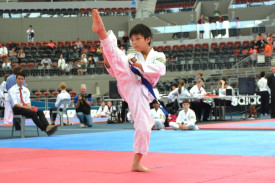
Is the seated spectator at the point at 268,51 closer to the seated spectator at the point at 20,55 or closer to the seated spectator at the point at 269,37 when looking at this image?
the seated spectator at the point at 269,37

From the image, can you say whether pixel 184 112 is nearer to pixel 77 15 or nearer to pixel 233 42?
pixel 233 42

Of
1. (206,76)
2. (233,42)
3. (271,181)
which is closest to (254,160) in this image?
(271,181)

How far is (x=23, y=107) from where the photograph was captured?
1141cm

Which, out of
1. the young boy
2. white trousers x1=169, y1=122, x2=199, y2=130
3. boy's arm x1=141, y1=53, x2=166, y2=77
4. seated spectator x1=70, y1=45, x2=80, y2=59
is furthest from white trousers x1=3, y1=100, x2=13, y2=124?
seated spectator x1=70, y1=45, x2=80, y2=59

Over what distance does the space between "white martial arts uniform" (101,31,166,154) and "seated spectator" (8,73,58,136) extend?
6.47m

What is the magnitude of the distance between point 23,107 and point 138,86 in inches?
263

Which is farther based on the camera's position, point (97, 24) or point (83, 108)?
point (83, 108)

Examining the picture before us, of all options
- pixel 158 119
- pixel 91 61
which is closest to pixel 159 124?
pixel 158 119

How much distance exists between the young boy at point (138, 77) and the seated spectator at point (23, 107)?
6.47 metres

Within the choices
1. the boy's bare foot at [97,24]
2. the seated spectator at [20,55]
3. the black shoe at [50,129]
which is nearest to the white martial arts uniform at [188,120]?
the black shoe at [50,129]

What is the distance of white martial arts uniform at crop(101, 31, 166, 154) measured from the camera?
202 inches

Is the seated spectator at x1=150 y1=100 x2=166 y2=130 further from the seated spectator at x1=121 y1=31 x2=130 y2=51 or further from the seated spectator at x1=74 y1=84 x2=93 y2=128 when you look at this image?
the seated spectator at x1=121 y1=31 x2=130 y2=51

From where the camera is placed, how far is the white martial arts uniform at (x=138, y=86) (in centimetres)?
514

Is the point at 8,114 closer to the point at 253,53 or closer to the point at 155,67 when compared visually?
the point at 155,67
